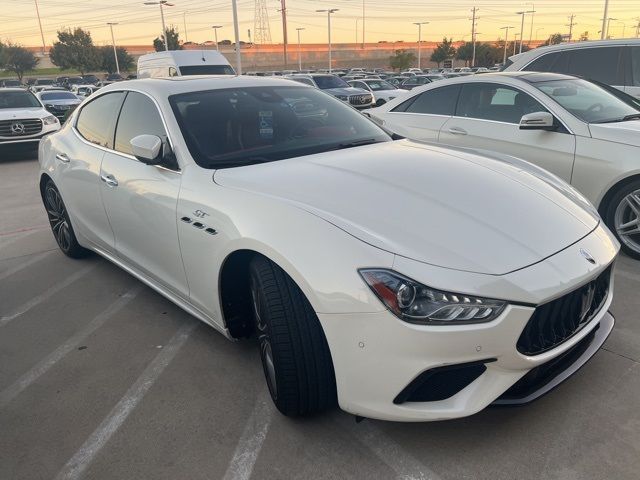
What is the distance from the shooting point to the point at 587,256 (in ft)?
7.45

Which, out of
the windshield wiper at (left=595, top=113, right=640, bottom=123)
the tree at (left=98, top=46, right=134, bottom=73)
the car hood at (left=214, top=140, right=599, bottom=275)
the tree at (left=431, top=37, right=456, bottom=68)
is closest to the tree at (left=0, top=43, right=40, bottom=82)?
the tree at (left=98, top=46, right=134, bottom=73)

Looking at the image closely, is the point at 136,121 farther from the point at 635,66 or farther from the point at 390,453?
the point at 635,66

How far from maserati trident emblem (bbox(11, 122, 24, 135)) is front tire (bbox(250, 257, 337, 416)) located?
1129 cm

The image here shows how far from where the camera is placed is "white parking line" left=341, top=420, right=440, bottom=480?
2168mm

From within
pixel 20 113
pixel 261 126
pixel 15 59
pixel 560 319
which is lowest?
pixel 560 319

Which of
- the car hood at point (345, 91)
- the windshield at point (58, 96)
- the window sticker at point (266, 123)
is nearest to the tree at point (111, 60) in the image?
the windshield at point (58, 96)

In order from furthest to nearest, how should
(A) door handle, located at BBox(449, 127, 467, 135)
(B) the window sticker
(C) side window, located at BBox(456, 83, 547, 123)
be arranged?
(A) door handle, located at BBox(449, 127, 467, 135) → (C) side window, located at BBox(456, 83, 547, 123) → (B) the window sticker

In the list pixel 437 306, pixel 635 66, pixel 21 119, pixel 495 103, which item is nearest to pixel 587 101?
pixel 495 103

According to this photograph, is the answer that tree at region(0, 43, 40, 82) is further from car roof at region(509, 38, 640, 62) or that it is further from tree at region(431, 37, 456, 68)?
car roof at region(509, 38, 640, 62)

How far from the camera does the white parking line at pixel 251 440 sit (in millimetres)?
2252

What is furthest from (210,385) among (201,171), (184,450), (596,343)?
(596,343)

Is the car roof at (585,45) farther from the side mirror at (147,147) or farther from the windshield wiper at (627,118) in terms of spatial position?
the side mirror at (147,147)

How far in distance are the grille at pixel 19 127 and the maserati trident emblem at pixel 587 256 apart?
40.1ft

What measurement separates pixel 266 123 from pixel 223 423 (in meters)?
1.82
